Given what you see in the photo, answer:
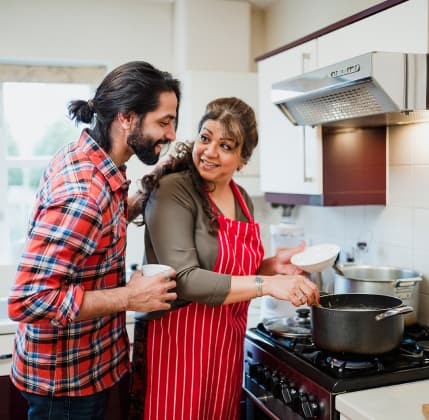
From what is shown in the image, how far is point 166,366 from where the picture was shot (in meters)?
1.66

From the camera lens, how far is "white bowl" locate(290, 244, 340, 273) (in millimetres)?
1657

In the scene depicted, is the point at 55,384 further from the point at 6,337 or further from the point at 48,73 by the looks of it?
the point at 48,73

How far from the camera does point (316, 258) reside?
5.60 feet

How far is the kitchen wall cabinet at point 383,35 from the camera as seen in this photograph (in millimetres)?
1563

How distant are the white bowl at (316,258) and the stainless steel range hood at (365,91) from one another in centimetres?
43

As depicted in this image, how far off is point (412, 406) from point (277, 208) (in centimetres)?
186

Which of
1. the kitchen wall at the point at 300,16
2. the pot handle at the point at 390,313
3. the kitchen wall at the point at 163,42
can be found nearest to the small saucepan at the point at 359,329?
the pot handle at the point at 390,313

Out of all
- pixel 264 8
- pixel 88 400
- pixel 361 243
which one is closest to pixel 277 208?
pixel 361 243

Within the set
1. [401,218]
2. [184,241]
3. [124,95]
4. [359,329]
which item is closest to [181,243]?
[184,241]

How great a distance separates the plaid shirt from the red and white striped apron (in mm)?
121

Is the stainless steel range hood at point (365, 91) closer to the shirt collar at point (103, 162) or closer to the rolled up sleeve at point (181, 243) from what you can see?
the rolled up sleeve at point (181, 243)

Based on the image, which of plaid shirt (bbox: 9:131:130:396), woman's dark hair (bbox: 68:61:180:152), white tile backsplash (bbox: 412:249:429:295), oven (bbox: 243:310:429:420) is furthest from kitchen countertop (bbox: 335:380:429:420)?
woman's dark hair (bbox: 68:61:180:152)

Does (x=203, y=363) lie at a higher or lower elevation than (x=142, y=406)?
higher

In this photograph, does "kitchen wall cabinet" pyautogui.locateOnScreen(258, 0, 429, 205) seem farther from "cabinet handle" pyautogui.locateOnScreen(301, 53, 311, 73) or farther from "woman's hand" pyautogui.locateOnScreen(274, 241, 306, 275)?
"woman's hand" pyautogui.locateOnScreen(274, 241, 306, 275)
